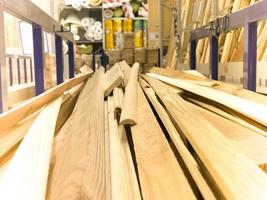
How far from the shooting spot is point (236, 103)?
51.6 inches

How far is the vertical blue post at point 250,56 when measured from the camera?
1843 millimetres

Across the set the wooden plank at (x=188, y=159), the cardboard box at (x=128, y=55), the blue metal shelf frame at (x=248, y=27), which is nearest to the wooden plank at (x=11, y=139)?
the wooden plank at (x=188, y=159)

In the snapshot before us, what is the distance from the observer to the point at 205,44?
3.72 meters

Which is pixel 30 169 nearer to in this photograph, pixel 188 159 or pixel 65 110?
pixel 188 159

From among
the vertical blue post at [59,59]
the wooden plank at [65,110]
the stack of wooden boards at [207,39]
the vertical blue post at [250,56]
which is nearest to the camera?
the wooden plank at [65,110]

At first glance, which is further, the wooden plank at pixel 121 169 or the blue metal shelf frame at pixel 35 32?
the blue metal shelf frame at pixel 35 32

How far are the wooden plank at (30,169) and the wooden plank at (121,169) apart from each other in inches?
5.4

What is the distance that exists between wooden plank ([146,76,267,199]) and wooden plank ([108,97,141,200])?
0.16 m

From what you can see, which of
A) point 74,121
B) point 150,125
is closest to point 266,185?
point 150,125

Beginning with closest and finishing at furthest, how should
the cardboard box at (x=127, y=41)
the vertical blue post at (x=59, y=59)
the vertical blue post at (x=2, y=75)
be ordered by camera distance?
the vertical blue post at (x=2, y=75) < the vertical blue post at (x=59, y=59) < the cardboard box at (x=127, y=41)

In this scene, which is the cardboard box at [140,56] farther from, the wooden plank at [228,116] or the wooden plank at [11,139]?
the wooden plank at [11,139]

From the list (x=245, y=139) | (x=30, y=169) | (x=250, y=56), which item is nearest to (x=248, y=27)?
(x=250, y=56)

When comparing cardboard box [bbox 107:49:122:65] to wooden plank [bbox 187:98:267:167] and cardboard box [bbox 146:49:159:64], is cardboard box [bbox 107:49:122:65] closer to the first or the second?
cardboard box [bbox 146:49:159:64]

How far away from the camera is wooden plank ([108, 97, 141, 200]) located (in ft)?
2.40
